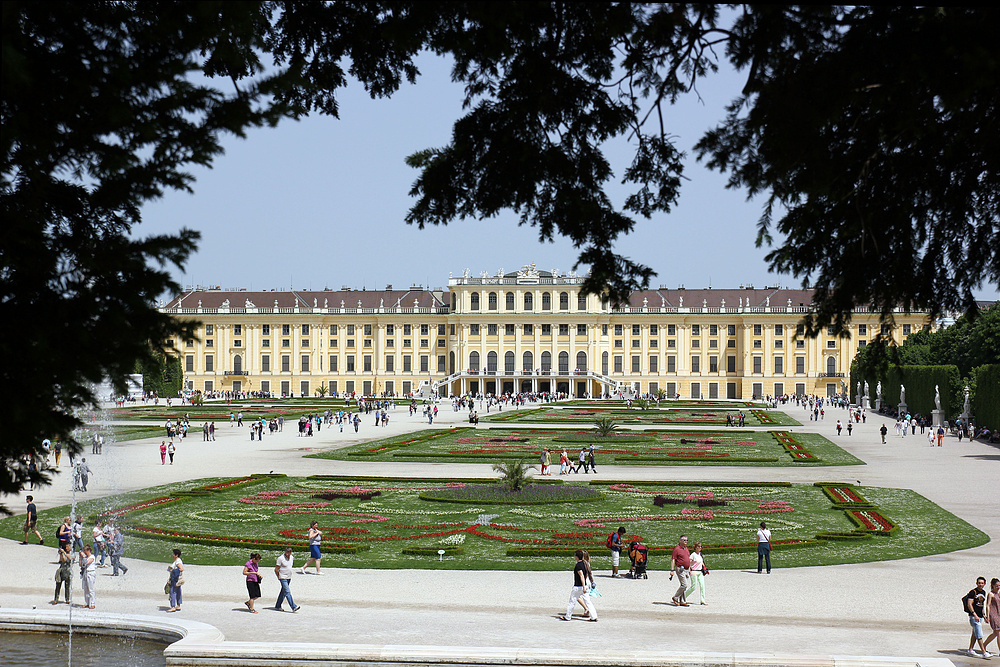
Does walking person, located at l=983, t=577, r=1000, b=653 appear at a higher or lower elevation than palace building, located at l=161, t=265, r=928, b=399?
lower

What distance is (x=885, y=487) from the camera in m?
26.0

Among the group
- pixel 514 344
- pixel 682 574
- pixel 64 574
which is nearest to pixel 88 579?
pixel 64 574

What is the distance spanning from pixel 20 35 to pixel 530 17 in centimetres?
239

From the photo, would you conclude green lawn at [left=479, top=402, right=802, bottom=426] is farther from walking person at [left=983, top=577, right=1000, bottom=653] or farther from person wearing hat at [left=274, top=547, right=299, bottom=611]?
walking person at [left=983, top=577, right=1000, bottom=653]

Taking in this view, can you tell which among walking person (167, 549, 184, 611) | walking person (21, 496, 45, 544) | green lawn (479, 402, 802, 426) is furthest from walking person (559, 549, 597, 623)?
green lawn (479, 402, 802, 426)

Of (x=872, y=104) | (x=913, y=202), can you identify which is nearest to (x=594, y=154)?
(x=872, y=104)

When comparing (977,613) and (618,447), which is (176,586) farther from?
(618,447)

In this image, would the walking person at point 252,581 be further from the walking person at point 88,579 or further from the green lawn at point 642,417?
the green lawn at point 642,417

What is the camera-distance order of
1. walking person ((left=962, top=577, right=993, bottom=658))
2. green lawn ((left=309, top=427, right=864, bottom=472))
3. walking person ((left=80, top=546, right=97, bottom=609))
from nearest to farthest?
walking person ((left=962, top=577, right=993, bottom=658)) < walking person ((left=80, top=546, right=97, bottom=609)) < green lawn ((left=309, top=427, right=864, bottom=472))

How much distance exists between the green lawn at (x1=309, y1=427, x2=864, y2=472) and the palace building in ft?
180

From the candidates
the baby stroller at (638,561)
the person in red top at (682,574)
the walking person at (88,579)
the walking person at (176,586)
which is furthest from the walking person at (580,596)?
the walking person at (88,579)

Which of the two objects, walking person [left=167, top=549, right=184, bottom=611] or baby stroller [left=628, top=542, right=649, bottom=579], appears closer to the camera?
walking person [left=167, top=549, right=184, bottom=611]

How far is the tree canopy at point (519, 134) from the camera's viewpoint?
4691mm

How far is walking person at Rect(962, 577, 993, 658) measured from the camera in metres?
11.3
